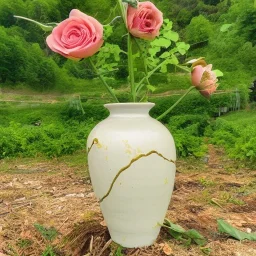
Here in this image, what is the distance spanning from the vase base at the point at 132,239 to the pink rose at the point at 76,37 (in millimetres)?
677

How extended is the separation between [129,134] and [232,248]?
28.6 inches

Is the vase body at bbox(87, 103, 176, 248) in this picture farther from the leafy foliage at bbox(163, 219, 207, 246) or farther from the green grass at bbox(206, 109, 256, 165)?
the green grass at bbox(206, 109, 256, 165)

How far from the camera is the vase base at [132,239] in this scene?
1.59 metres

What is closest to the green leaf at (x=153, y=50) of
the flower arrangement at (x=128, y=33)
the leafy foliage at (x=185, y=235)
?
the flower arrangement at (x=128, y=33)

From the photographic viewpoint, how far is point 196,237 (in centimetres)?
175

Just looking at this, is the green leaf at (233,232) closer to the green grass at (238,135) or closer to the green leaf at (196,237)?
the green leaf at (196,237)

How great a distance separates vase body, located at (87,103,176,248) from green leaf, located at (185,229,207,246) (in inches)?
8.8

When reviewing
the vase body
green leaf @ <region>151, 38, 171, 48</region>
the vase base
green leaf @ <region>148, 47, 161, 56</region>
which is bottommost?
the vase base

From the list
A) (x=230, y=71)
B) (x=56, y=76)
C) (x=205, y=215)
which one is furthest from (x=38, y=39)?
(x=205, y=215)

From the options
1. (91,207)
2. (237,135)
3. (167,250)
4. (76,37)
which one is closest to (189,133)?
(237,135)

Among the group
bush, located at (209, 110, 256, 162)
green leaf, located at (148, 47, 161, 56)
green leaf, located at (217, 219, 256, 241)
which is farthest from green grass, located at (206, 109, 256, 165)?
green leaf, located at (148, 47, 161, 56)

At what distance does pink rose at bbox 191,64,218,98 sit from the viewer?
1.67m

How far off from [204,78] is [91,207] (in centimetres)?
113

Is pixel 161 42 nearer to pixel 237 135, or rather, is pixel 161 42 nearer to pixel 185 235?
pixel 185 235
